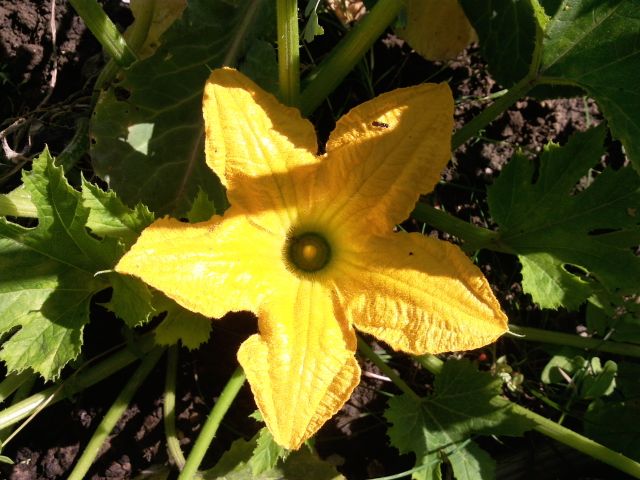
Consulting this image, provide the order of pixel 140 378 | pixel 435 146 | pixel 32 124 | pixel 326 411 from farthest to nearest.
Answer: pixel 32 124 → pixel 140 378 → pixel 435 146 → pixel 326 411

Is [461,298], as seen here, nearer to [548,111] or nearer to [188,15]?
[188,15]

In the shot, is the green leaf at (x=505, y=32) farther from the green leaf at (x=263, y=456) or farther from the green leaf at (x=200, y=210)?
the green leaf at (x=263, y=456)

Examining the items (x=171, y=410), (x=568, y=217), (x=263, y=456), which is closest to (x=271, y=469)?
(x=263, y=456)

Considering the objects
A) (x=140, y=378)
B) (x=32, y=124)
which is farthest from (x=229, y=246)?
(x=32, y=124)

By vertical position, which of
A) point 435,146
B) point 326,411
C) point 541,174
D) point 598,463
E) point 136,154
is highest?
point 435,146

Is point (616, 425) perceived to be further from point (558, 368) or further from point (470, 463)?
point (470, 463)

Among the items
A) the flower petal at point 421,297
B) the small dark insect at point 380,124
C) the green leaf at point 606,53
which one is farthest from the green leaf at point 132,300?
the green leaf at point 606,53
